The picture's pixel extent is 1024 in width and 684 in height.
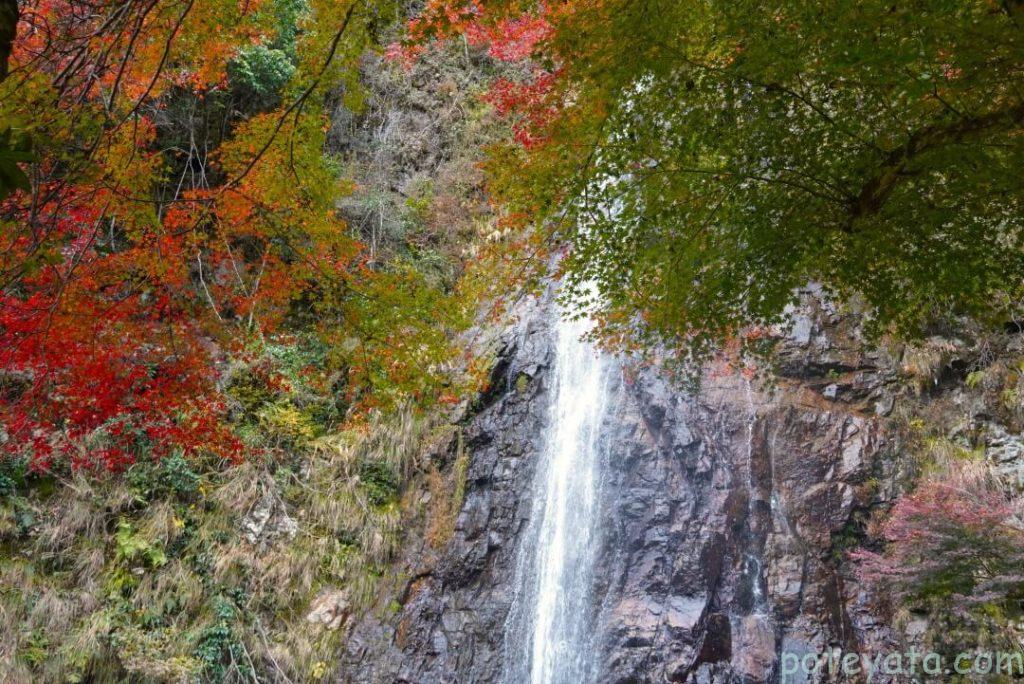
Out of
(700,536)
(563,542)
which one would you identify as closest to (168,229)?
(563,542)

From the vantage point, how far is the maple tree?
328 centimetres

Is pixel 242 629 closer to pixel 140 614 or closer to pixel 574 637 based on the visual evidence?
pixel 140 614

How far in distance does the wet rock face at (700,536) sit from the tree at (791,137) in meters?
3.61

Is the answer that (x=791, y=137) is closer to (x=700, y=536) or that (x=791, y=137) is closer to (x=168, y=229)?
(x=700, y=536)

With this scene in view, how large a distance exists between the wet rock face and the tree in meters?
3.61

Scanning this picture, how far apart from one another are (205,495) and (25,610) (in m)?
2.18

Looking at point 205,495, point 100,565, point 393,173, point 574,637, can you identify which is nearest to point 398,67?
point 393,173

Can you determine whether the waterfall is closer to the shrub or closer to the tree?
the shrub

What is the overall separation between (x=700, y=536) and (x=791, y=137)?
491 centimetres

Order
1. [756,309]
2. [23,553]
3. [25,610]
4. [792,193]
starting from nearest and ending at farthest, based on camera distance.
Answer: [792,193] < [756,309] < [25,610] < [23,553]

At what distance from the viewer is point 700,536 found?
24.7ft

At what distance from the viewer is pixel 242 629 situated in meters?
8.14

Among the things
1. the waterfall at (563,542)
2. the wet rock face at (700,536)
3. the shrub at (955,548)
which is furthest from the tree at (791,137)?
the wet rock face at (700,536)

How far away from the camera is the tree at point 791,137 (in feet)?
10.1
